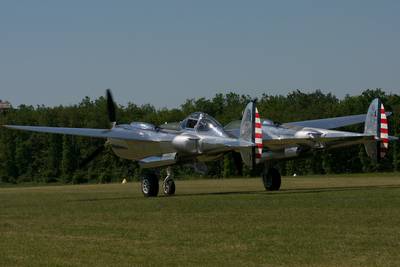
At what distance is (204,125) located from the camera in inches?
1441

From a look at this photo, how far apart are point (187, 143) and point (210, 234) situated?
17.1m

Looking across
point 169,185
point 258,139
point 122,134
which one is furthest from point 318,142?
point 122,134

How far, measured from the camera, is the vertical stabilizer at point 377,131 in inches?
1407

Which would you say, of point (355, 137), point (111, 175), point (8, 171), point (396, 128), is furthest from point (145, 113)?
point (355, 137)

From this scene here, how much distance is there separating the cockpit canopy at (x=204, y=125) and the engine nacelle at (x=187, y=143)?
617 mm

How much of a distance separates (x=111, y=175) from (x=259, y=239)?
282 ft

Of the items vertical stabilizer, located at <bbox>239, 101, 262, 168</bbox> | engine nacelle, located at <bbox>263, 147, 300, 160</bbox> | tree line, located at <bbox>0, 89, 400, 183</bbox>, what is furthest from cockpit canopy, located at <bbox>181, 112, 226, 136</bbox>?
tree line, located at <bbox>0, 89, 400, 183</bbox>

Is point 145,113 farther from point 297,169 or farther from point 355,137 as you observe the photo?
point 355,137

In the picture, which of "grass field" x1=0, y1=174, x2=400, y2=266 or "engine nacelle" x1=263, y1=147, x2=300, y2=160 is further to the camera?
"engine nacelle" x1=263, y1=147, x2=300, y2=160

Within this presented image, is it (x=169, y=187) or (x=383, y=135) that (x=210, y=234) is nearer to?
(x=383, y=135)

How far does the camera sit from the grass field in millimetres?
15492

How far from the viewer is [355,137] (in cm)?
3588

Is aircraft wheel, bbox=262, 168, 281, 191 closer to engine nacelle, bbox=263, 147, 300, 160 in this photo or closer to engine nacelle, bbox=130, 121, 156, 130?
engine nacelle, bbox=263, 147, 300, 160

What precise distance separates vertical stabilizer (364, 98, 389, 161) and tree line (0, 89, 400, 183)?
166ft
